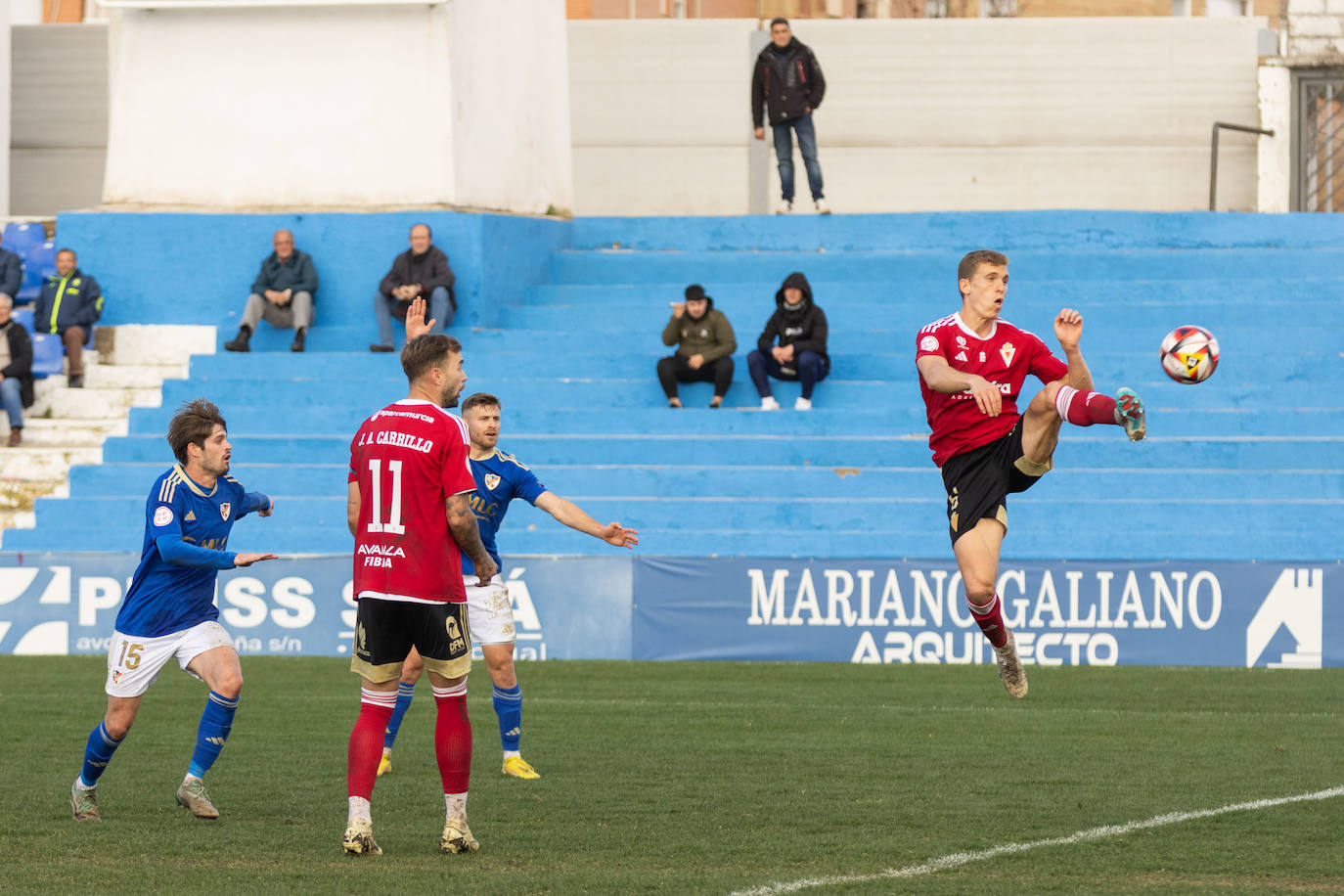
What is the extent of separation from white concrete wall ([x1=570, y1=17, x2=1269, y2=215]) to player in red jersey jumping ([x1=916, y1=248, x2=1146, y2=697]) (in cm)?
1515

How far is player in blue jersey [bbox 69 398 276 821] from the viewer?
7.21 meters

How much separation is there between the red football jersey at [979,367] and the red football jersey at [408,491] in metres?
2.52

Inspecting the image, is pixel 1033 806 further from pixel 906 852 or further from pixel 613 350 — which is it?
pixel 613 350

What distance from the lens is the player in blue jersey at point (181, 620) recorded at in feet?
23.7

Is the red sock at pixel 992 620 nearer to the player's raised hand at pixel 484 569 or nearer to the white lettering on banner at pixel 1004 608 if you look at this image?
the player's raised hand at pixel 484 569

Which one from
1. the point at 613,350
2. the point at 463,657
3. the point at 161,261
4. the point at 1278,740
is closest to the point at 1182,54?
the point at 613,350

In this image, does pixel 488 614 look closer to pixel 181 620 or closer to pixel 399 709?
pixel 399 709

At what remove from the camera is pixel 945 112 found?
23.1m

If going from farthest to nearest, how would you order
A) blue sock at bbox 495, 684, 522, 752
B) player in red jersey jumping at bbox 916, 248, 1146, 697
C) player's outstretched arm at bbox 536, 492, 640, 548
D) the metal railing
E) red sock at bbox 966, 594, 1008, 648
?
the metal railing < blue sock at bbox 495, 684, 522, 752 < red sock at bbox 966, 594, 1008, 648 < player in red jersey jumping at bbox 916, 248, 1146, 697 < player's outstretched arm at bbox 536, 492, 640, 548

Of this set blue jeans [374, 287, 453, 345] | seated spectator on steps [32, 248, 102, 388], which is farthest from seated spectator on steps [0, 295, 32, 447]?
blue jeans [374, 287, 453, 345]

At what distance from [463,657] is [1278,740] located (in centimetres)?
509

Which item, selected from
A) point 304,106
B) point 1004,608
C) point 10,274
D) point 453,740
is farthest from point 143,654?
point 304,106

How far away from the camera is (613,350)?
18.3 m

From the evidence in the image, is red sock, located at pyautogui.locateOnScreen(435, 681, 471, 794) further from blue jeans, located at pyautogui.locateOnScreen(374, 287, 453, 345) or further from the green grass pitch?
blue jeans, located at pyautogui.locateOnScreen(374, 287, 453, 345)
